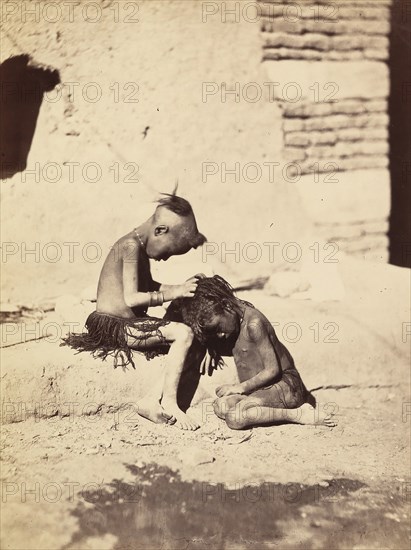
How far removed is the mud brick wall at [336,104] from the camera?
6.08 m

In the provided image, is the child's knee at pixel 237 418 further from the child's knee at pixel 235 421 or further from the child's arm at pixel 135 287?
the child's arm at pixel 135 287

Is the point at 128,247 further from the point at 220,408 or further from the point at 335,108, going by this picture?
the point at 335,108

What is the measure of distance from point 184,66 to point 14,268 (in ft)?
7.31

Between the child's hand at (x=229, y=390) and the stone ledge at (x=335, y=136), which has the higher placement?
the stone ledge at (x=335, y=136)

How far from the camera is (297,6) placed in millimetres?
6059

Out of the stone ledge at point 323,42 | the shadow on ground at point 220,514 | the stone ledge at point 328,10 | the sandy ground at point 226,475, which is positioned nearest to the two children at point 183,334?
the sandy ground at point 226,475

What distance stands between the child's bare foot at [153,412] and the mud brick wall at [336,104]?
268 centimetres

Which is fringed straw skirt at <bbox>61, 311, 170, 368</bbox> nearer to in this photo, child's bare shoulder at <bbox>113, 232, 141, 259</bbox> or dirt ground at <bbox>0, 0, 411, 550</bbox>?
dirt ground at <bbox>0, 0, 411, 550</bbox>

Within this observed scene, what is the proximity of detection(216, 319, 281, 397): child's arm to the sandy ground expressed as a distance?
0.18 meters

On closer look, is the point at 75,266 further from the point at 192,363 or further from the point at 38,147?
the point at 192,363

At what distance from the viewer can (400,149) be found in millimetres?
6941

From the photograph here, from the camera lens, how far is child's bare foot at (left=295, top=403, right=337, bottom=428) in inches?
178

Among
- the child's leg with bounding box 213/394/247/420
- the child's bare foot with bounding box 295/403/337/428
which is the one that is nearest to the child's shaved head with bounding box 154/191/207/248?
the child's leg with bounding box 213/394/247/420

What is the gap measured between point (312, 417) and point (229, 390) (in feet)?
1.86
